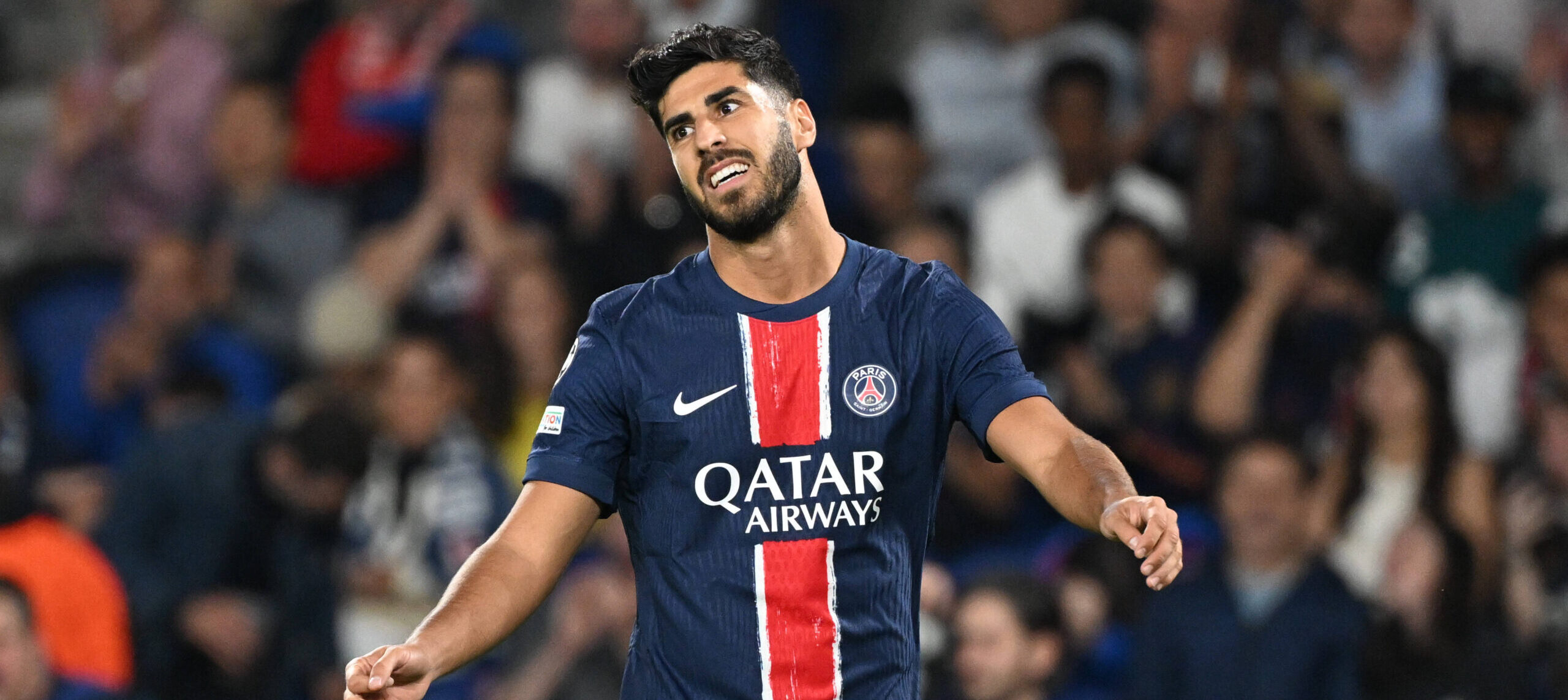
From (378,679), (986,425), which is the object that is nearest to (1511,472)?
(986,425)

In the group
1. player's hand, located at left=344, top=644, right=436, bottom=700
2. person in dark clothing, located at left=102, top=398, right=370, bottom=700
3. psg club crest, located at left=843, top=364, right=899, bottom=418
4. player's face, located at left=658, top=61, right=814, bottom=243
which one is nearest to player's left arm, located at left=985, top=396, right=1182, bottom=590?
psg club crest, located at left=843, top=364, right=899, bottom=418

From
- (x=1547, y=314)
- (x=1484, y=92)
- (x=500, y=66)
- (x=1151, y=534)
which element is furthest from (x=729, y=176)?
(x=500, y=66)

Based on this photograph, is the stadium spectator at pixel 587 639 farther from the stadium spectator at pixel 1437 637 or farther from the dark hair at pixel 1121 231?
the stadium spectator at pixel 1437 637

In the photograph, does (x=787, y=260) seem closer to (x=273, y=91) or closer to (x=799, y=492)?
(x=799, y=492)

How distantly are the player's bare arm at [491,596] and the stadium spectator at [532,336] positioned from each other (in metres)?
4.09

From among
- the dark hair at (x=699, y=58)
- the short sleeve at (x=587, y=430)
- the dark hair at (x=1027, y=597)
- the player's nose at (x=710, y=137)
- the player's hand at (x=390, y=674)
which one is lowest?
the dark hair at (x=1027, y=597)

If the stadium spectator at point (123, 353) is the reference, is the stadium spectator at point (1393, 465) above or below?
below

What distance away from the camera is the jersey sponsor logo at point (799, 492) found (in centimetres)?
318

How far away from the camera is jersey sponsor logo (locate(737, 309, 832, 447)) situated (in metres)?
3.23

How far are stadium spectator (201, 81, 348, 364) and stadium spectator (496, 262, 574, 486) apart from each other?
1.19 meters

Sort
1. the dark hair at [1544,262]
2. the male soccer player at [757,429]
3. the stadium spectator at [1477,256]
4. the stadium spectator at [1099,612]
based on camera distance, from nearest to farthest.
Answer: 1. the male soccer player at [757,429]
2. the stadium spectator at [1099,612]
3. the dark hair at [1544,262]
4. the stadium spectator at [1477,256]

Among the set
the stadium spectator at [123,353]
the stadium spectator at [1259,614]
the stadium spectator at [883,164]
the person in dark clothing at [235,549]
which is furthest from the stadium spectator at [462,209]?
the stadium spectator at [1259,614]

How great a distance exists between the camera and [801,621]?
317 cm

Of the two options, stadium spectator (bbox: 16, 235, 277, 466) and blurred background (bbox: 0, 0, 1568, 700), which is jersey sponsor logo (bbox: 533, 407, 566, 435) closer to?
blurred background (bbox: 0, 0, 1568, 700)
